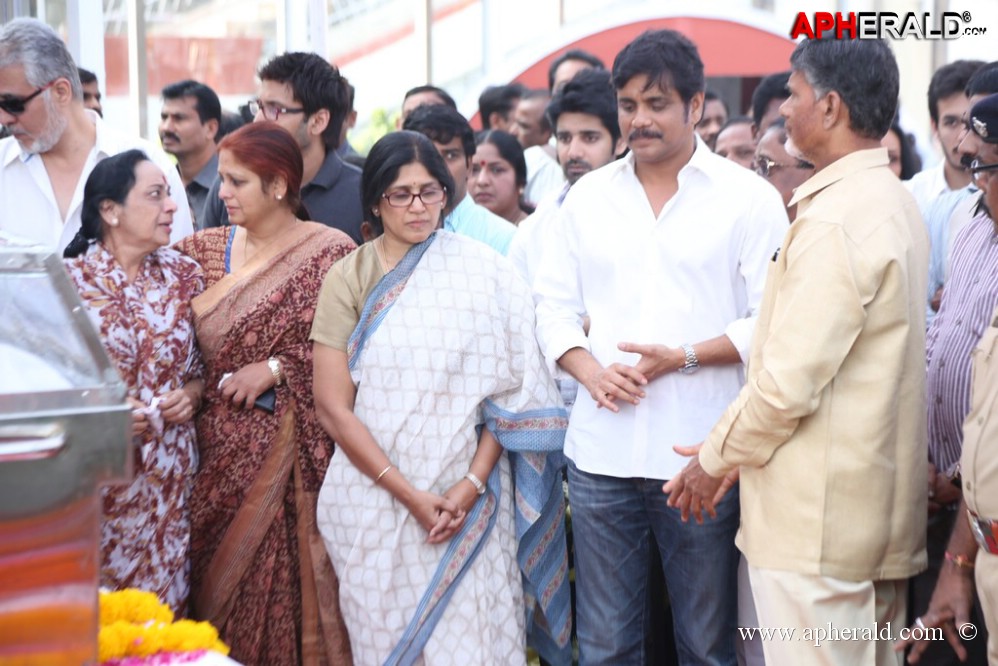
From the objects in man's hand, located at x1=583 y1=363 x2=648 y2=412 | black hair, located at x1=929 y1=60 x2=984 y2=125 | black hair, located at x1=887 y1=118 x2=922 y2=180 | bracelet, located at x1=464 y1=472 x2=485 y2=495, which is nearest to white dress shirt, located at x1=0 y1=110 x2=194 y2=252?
bracelet, located at x1=464 y1=472 x2=485 y2=495

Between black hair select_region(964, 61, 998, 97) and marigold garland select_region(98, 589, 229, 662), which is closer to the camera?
marigold garland select_region(98, 589, 229, 662)

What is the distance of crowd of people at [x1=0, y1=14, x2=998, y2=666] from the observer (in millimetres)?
2885

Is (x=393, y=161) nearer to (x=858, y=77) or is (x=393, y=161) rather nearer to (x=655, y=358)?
(x=655, y=358)

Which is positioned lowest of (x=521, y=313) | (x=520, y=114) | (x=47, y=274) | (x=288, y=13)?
(x=521, y=313)

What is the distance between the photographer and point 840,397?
2.79 metres

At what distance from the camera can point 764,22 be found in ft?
30.4

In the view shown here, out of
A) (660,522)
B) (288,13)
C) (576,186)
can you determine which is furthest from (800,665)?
(288,13)

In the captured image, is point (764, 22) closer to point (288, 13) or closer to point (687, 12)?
point (687, 12)

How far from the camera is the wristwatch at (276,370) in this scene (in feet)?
12.8

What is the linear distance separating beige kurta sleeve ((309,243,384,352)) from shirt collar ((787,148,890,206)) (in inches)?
55.9

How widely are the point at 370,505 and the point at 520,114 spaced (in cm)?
402

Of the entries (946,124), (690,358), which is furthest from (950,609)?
(946,124)

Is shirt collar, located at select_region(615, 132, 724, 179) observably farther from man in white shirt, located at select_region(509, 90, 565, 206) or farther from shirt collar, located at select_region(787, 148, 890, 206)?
man in white shirt, located at select_region(509, 90, 565, 206)

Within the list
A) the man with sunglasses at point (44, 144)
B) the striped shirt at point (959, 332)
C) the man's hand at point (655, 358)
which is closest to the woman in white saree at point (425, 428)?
the man's hand at point (655, 358)
